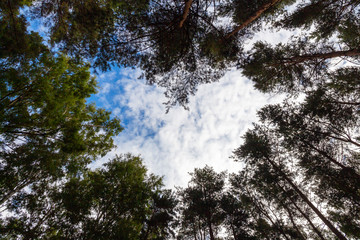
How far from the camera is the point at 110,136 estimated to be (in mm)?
7887

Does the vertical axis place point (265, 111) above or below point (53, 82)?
above

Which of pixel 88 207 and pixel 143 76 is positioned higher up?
pixel 143 76

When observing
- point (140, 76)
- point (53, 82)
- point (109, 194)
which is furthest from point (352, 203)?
point (53, 82)

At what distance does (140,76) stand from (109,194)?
353 inches

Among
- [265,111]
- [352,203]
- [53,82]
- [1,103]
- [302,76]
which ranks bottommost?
[352,203]

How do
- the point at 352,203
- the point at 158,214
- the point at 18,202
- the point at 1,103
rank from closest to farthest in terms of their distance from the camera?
the point at 1,103 < the point at 352,203 < the point at 18,202 < the point at 158,214

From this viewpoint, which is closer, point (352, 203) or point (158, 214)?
point (352, 203)

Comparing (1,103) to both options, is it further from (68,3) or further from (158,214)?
(158,214)

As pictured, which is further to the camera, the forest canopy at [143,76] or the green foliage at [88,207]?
the green foliage at [88,207]

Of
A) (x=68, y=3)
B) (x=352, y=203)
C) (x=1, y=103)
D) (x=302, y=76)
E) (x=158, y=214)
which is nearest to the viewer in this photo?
(x=1, y=103)

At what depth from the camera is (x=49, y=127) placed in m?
5.57

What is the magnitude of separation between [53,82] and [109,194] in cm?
852

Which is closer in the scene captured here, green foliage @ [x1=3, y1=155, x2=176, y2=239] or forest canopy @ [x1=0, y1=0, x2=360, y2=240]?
forest canopy @ [x1=0, y1=0, x2=360, y2=240]

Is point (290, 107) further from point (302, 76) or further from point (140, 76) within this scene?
point (140, 76)
